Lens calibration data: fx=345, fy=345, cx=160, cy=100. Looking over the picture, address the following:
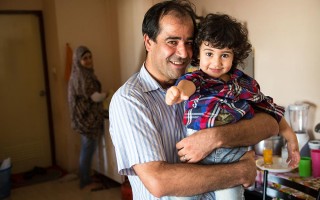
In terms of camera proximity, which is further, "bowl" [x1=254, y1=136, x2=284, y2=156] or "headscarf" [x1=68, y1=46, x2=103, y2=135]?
"headscarf" [x1=68, y1=46, x2=103, y2=135]

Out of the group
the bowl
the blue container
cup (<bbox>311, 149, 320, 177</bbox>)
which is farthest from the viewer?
the blue container

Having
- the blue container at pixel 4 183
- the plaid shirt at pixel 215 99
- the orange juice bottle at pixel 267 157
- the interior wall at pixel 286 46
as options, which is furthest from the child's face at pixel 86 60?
the plaid shirt at pixel 215 99

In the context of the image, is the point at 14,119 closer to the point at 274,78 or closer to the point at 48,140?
the point at 48,140

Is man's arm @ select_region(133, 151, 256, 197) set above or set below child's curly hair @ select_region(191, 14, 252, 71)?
below

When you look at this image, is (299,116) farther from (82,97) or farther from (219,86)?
(82,97)

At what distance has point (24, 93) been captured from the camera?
427cm

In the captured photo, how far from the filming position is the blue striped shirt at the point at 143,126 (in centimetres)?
112

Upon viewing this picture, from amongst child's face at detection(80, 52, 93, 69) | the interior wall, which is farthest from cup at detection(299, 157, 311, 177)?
child's face at detection(80, 52, 93, 69)

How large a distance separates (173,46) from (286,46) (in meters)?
1.71

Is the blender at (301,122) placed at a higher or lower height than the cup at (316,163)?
higher

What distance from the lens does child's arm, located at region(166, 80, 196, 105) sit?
1103 millimetres

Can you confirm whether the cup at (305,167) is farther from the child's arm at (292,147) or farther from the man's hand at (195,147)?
the man's hand at (195,147)

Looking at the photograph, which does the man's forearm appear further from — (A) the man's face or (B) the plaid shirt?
(A) the man's face

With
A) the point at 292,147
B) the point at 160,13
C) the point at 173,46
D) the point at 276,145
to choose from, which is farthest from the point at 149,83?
the point at 276,145
